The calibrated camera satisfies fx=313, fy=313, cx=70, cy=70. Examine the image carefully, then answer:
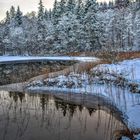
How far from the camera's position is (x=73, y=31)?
4600cm

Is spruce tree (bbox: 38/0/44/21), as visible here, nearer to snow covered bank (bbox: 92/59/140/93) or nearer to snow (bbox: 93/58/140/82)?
snow (bbox: 93/58/140/82)

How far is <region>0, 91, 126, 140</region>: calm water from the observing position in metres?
9.03

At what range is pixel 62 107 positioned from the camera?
13117 millimetres

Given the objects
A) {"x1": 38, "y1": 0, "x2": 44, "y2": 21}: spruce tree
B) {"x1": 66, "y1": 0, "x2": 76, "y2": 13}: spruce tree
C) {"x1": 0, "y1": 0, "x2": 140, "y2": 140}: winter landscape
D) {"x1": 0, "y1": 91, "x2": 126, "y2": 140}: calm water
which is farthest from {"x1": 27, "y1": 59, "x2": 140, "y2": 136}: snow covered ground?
{"x1": 38, "y1": 0, "x2": 44, "y2": 21}: spruce tree

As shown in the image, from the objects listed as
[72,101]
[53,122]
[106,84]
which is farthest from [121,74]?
[53,122]

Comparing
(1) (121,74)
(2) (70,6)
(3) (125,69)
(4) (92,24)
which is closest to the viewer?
(1) (121,74)

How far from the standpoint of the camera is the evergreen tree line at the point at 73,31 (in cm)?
4556

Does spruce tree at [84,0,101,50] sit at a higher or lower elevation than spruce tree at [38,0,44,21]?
lower

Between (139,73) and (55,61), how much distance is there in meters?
15.9

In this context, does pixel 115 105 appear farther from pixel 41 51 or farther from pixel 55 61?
pixel 41 51

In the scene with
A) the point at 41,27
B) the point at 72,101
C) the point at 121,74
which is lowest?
the point at 72,101

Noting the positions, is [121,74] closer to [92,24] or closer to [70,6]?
[92,24]

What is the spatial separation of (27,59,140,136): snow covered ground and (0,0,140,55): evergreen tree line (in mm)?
23832

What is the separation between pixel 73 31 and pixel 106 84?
101ft
